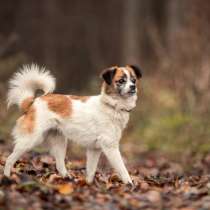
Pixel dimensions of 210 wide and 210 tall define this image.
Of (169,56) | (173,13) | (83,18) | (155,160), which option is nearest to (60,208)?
(155,160)

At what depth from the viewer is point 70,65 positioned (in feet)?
111

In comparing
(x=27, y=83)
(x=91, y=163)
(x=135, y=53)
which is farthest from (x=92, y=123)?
(x=135, y=53)

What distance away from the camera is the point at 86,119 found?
10055mm

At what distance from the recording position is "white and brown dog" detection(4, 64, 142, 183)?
9.90 metres

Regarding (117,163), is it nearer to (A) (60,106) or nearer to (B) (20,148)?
(A) (60,106)

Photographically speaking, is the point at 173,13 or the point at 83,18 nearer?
the point at 173,13

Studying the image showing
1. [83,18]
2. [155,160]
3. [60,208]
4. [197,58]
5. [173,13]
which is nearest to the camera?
[60,208]

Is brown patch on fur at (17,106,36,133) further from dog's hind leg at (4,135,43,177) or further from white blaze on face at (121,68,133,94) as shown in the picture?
white blaze on face at (121,68,133,94)

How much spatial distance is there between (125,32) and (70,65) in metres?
2.82

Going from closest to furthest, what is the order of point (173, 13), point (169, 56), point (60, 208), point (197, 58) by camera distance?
point (60, 208)
point (197, 58)
point (169, 56)
point (173, 13)

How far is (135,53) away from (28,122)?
23088mm

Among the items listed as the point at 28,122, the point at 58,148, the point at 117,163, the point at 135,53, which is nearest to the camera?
the point at 117,163

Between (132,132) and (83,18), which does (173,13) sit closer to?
(83,18)

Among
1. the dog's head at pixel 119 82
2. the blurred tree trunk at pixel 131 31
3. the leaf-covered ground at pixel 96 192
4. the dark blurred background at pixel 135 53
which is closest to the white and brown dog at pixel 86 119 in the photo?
the dog's head at pixel 119 82
